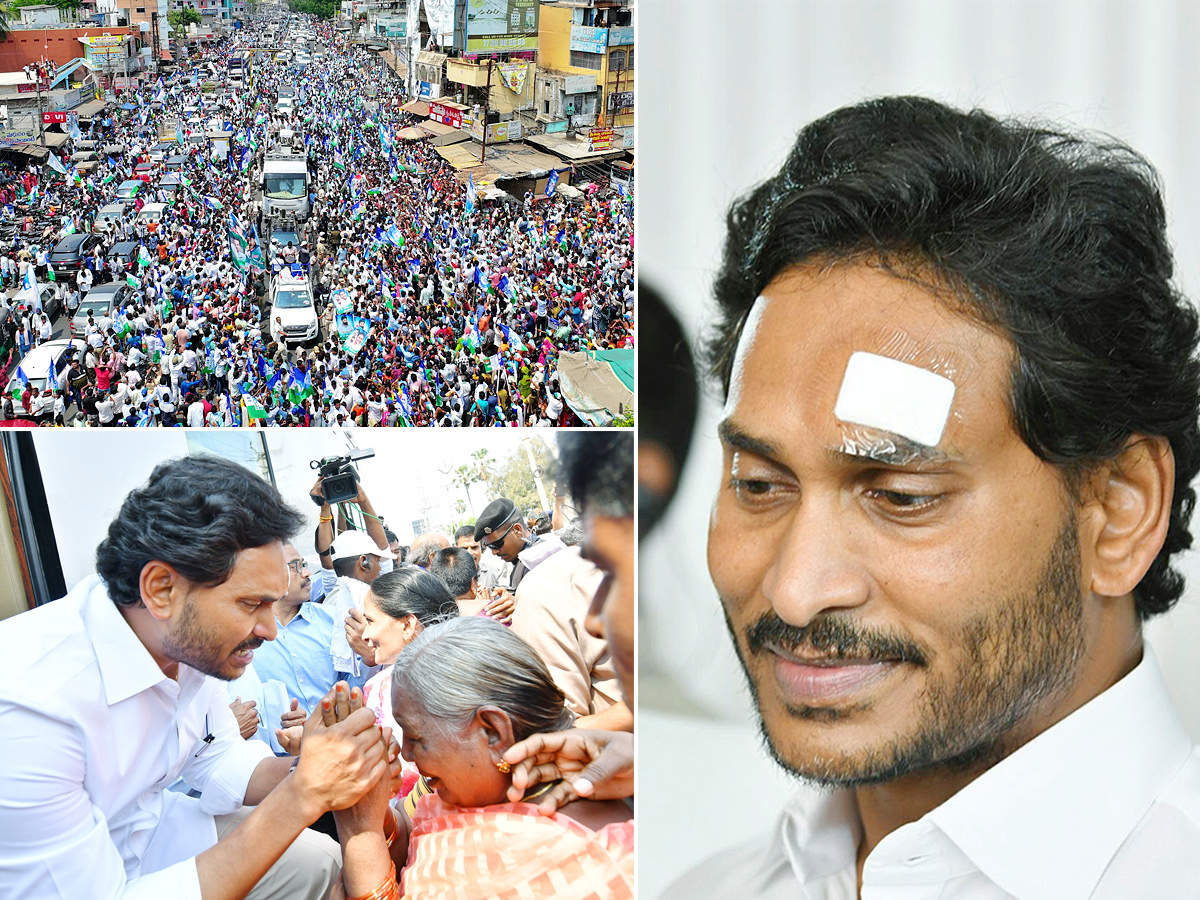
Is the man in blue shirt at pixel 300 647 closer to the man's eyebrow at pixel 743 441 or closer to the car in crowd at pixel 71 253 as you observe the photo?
the man's eyebrow at pixel 743 441

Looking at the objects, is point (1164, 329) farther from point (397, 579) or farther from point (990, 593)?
point (397, 579)

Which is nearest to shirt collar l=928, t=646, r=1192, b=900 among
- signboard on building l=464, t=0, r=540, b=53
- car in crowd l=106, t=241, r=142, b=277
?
signboard on building l=464, t=0, r=540, b=53

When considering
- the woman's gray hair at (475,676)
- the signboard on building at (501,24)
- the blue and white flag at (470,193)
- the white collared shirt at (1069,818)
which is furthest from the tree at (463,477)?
the blue and white flag at (470,193)

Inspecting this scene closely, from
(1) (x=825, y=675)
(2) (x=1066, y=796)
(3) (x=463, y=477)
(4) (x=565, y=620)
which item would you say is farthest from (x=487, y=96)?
(2) (x=1066, y=796)

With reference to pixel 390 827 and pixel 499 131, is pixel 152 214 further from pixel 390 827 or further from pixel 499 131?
pixel 390 827

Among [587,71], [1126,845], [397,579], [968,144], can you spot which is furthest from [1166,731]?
[587,71]

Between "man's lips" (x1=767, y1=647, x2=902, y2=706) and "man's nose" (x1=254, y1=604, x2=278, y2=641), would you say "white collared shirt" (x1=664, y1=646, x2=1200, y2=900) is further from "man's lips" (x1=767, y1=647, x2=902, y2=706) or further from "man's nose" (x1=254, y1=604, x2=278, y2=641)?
"man's nose" (x1=254, y1=604, x2=278, y2=641)
